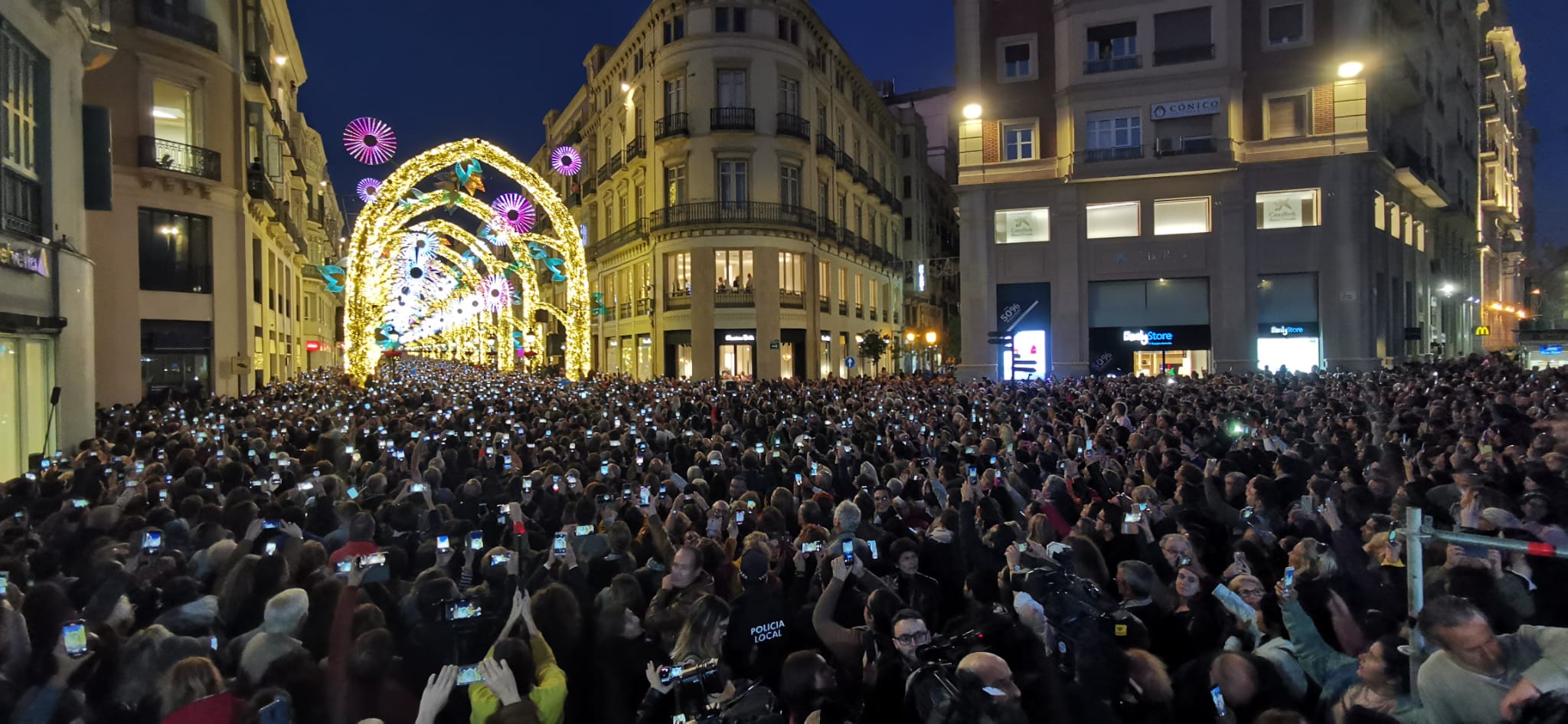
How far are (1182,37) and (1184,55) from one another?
751 mm

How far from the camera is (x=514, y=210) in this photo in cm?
3058

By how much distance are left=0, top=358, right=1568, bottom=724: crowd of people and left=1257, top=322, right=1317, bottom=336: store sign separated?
24.0 meters

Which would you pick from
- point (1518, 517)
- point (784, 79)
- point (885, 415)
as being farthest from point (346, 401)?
point (784, 79)

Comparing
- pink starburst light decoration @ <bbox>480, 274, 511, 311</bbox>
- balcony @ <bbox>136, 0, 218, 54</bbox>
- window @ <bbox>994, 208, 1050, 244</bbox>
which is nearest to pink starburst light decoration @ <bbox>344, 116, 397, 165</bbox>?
balcony @ <bbox>136, 0, 218, 54</bbox>

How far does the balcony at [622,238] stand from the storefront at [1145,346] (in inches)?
832

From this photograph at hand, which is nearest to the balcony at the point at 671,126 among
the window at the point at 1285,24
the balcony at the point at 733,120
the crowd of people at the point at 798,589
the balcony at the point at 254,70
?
the balcony at the point at 733,120

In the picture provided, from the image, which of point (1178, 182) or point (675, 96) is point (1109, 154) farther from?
point (675, 96)

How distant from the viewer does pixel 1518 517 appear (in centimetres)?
655

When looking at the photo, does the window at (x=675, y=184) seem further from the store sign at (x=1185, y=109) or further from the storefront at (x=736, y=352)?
the store sign at (x=1185, y=109)

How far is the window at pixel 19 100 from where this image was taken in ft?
42.3

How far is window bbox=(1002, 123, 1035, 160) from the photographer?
35.2 meters

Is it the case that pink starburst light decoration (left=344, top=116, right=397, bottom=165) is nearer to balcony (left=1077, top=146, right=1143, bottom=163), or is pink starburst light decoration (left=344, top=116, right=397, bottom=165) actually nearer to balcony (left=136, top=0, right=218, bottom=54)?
balcony (left=136, top=0, right=218, bottom=54)

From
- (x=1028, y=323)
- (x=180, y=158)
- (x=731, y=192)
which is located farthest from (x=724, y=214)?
(x=180, y=158)

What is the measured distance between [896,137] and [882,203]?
7649mm
